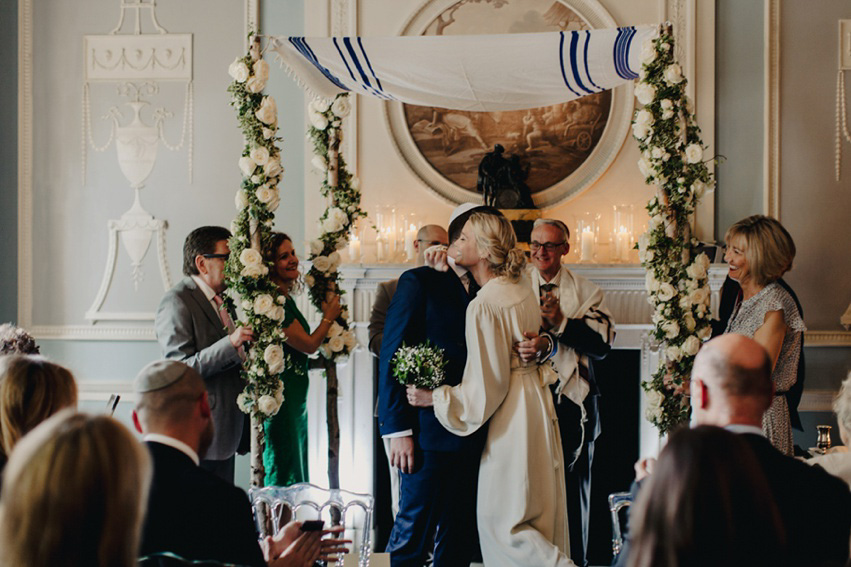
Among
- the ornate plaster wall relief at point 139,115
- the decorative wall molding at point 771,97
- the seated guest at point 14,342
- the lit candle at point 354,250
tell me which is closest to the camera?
the seated guest at point 14,342

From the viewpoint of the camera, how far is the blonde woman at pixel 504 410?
3.50 meters

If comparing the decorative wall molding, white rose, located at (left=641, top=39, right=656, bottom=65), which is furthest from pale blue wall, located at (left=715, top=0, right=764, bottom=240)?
white rose, located at (left=641, top=39, right=656, bottom=65)

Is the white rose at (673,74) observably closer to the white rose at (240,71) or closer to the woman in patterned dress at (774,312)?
the woman in patterned dress at (774,312)

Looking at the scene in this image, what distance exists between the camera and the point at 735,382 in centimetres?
205

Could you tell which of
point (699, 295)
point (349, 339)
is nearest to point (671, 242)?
point (699, 295)

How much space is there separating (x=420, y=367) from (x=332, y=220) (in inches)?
51.9

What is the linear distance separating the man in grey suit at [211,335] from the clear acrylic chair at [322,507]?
4.08 ft

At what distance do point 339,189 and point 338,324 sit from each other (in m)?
0.77

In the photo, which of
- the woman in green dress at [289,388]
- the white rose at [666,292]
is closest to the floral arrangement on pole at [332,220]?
the woman in green dress at [289,388]

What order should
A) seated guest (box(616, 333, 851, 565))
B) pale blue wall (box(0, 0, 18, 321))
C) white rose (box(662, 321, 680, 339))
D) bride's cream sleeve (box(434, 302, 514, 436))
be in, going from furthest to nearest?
pale blue wall (box(0, 0, 18, 321)), white rose (box(662, 321, 680, 339)), bride's cream sleeve (box(434, 302, 514, 436)), seated guest (box(616, 333, 851, 565))

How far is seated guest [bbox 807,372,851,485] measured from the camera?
2.53m

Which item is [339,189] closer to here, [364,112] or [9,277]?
[364,112]

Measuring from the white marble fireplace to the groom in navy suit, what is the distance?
2.03 meters

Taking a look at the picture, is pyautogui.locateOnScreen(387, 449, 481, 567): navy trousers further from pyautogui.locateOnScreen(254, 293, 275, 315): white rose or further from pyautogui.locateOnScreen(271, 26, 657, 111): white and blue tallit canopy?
pyautogui.locateOnScreen(271, 26, 657, 111): white and blue tallit canopy
